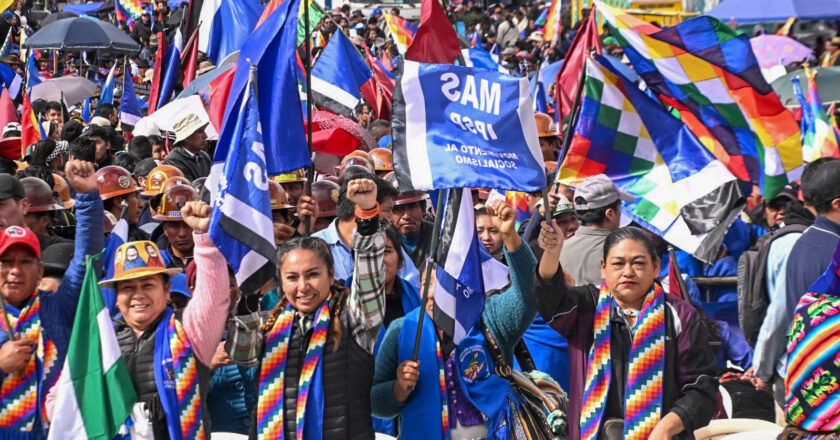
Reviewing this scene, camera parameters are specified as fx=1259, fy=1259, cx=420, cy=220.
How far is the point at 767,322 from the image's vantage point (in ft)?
20.8

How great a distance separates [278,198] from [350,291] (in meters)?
2.33

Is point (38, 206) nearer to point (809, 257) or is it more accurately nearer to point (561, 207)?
point (561, 207)

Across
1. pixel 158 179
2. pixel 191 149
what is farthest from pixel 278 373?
pixel 191 149

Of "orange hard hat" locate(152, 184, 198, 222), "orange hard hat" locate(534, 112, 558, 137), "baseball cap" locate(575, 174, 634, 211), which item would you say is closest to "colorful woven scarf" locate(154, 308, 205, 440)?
"orange hard hat" locate(152, 184, 198, 222)

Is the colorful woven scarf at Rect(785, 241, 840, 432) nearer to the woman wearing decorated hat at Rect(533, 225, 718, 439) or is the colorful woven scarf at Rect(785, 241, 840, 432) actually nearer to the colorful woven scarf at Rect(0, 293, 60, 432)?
the woman wearing decorated hat at Rect(533, 225, 718, 439)

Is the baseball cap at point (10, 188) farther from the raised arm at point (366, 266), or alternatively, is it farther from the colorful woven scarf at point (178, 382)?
the raised arm at point (366, 266)

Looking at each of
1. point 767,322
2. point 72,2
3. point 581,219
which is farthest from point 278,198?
point 72,2

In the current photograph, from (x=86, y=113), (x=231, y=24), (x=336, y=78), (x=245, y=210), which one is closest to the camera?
(x=245, y=210)

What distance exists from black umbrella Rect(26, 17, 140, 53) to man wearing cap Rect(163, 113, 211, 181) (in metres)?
13.0

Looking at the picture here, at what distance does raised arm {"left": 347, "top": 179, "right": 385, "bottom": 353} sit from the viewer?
490 cm

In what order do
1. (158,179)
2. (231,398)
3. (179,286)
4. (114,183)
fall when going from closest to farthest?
1. (179,286)
2. (231,398)
3. (114,183)
4. (158,179)

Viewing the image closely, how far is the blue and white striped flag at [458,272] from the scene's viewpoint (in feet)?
17.5

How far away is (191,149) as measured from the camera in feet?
32.9

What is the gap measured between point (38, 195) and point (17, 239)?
1.99 m
